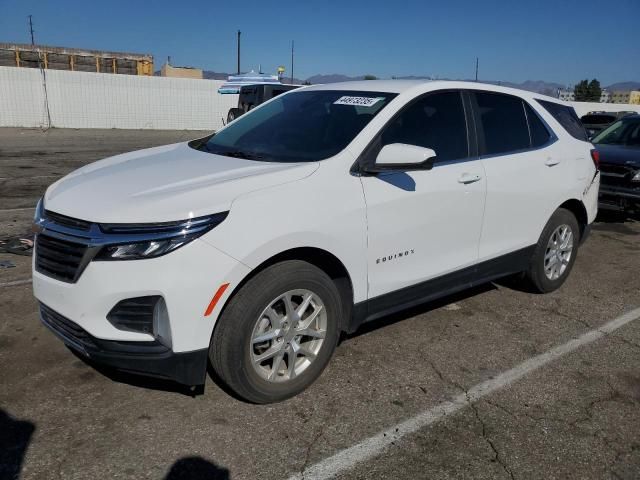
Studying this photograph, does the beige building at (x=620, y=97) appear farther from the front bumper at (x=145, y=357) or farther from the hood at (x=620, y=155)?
the front bumper at (x=145, y=357)

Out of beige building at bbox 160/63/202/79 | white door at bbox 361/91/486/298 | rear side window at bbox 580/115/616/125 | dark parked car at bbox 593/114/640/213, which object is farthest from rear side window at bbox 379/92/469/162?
beige building at bbox 160/63/202/79

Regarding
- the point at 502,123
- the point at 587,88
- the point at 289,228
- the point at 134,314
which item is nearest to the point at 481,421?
the point at 289,228

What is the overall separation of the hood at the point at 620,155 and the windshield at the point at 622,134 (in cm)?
35

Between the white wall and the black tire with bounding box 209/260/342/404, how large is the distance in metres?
20.5

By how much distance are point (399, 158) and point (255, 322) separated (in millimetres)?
1255

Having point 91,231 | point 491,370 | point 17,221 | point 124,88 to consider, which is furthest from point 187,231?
point 124,88

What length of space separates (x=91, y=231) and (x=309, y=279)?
1139mm

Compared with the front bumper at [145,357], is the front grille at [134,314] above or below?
above

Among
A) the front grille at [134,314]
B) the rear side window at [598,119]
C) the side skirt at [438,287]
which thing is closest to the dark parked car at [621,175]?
the side skirt at [438,287]

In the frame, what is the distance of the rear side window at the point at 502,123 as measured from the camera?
4.15m

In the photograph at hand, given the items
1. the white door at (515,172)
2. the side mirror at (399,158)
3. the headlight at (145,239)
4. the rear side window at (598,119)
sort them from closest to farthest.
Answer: the headlight at (145,239), the side mirror at (399,158), the white door at (515,172), the rear side window at (598,119)

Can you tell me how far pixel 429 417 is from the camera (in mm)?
3041

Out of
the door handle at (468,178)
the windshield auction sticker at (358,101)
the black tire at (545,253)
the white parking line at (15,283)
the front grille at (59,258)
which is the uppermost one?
the windshield auction sticker at (358,101)

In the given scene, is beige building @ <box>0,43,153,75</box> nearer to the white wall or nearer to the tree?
the white wall
